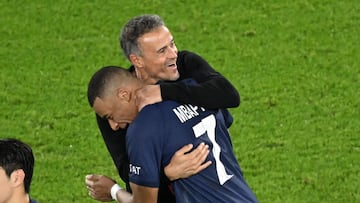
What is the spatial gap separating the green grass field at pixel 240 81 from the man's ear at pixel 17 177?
154 inches

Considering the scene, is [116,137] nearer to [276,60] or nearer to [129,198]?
[129,198]

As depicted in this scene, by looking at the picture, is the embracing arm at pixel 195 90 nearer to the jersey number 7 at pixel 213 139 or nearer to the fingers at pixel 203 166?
the jersey number 7 at pixel 213 139

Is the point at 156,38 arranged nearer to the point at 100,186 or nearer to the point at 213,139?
the point at 213,139

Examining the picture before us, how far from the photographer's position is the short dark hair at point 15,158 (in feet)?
22.3

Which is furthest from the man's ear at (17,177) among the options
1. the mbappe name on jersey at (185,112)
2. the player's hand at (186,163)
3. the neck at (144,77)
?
the neck at (144,77)

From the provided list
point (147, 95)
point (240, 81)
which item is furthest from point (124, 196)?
point (240, 81)

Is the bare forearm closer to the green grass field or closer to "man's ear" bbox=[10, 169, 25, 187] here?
"man's ear" bbox=[10, 169, 25, 187]

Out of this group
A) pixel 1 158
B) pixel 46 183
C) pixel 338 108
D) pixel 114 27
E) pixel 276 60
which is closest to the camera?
pixel 1 158

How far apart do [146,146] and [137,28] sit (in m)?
0.84

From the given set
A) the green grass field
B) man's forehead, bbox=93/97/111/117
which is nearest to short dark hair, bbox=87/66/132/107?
man's forehead, bbox=93/97/111/117

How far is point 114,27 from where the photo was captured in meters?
14.4

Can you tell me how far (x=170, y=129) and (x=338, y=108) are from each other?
5357 millimetres

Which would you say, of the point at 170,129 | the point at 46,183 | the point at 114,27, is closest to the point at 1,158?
the point at 170,129

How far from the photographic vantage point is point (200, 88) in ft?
24.1
